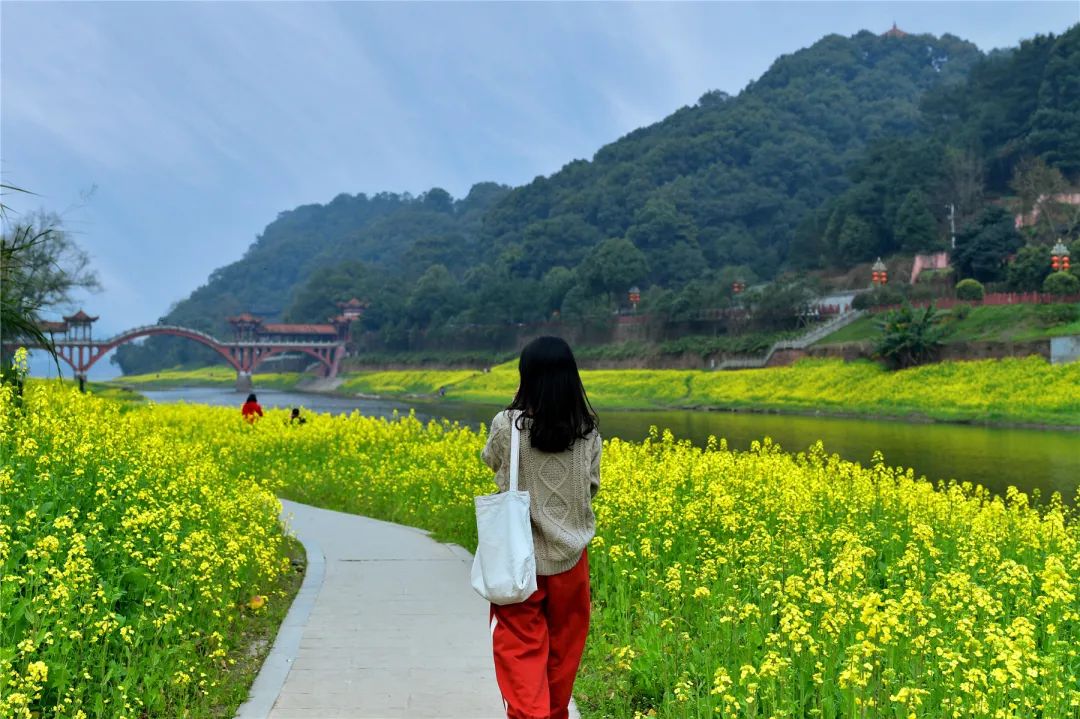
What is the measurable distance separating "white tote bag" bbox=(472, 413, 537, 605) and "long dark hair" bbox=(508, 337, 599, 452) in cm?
29

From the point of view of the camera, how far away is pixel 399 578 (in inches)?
296

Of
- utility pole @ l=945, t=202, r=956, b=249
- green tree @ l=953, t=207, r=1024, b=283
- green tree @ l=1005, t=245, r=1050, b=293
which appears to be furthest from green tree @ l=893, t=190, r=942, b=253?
green tree @ l=1005, t=245, r=1050, b=293

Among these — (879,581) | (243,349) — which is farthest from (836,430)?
(243,349)

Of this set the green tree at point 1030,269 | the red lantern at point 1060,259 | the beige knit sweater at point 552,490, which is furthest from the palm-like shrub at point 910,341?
the beige knit sweater at point 552,490

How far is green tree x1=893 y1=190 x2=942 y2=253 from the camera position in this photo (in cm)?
5962

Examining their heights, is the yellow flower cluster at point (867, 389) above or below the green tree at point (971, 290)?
below

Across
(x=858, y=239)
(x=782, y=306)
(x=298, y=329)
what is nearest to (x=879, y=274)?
(x=782, y=306)

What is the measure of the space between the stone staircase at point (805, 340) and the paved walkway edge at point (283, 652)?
40538 mm

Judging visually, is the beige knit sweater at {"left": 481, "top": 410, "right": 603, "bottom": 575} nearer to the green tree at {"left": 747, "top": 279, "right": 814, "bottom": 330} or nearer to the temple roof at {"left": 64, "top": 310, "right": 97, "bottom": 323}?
the green tree at {"left": 747, "top": 279, "right": 814, "bottom": 330}

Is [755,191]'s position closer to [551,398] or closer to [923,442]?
[923,442]

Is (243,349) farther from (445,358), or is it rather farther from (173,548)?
(173,548)

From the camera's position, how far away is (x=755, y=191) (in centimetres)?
8812

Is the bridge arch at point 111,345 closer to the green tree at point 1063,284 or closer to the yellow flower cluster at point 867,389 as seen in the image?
the yellow flower cluster at point 867,389

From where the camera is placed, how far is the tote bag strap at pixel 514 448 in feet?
12.5
